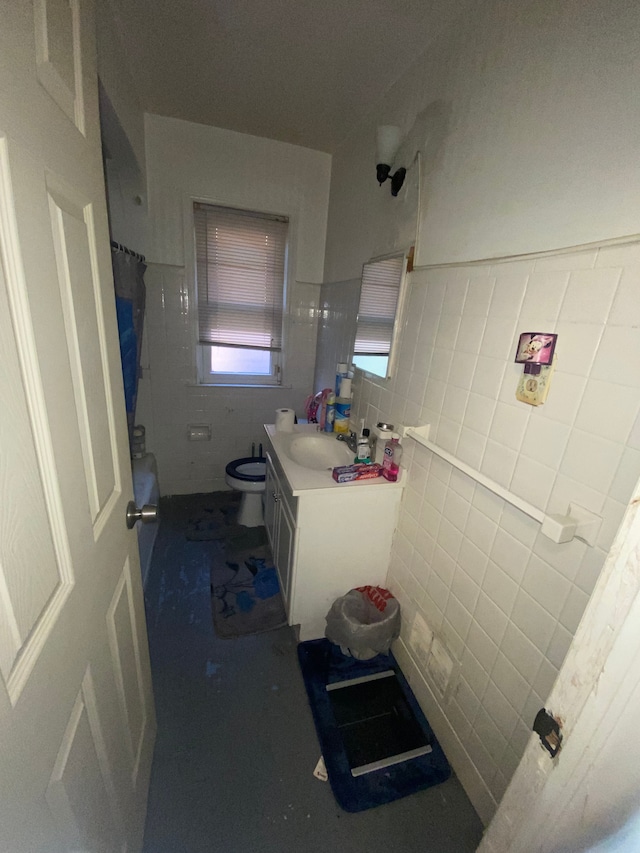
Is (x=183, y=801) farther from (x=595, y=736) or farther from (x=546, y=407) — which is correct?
(x=546, y=407)

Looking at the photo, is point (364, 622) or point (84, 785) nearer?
point (84, 785)

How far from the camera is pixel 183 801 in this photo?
1.04m

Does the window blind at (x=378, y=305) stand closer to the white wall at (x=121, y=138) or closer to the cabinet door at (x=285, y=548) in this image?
the cabinet door at (x=285, y=548)

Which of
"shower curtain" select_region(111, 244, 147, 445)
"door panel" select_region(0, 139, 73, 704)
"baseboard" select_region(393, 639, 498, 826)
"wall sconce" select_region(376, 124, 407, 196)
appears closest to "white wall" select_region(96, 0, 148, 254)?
"shower curtain" select_region(111, 244, 147, 445)

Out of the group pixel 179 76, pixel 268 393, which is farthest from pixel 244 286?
pixel 179 76

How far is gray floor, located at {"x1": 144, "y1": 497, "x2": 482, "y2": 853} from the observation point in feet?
3.26

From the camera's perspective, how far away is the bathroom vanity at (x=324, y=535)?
1.38 metres

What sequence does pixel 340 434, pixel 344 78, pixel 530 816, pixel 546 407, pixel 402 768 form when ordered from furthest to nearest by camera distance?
pixel 340 434
pixel 344 78
pixel 402 768
pixel 546 407
pixel 530 816

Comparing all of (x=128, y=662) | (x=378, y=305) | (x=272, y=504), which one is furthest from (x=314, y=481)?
(x=378, y=305)

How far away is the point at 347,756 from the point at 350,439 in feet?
4.12

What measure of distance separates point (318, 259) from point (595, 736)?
2.58 meters

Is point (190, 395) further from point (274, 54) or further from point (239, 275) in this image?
point (274, 54)

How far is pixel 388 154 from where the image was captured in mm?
1421

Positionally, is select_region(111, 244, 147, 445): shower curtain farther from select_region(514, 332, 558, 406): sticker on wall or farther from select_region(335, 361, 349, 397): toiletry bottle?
select_region(514, 332, 558, 406): sticker on wall
